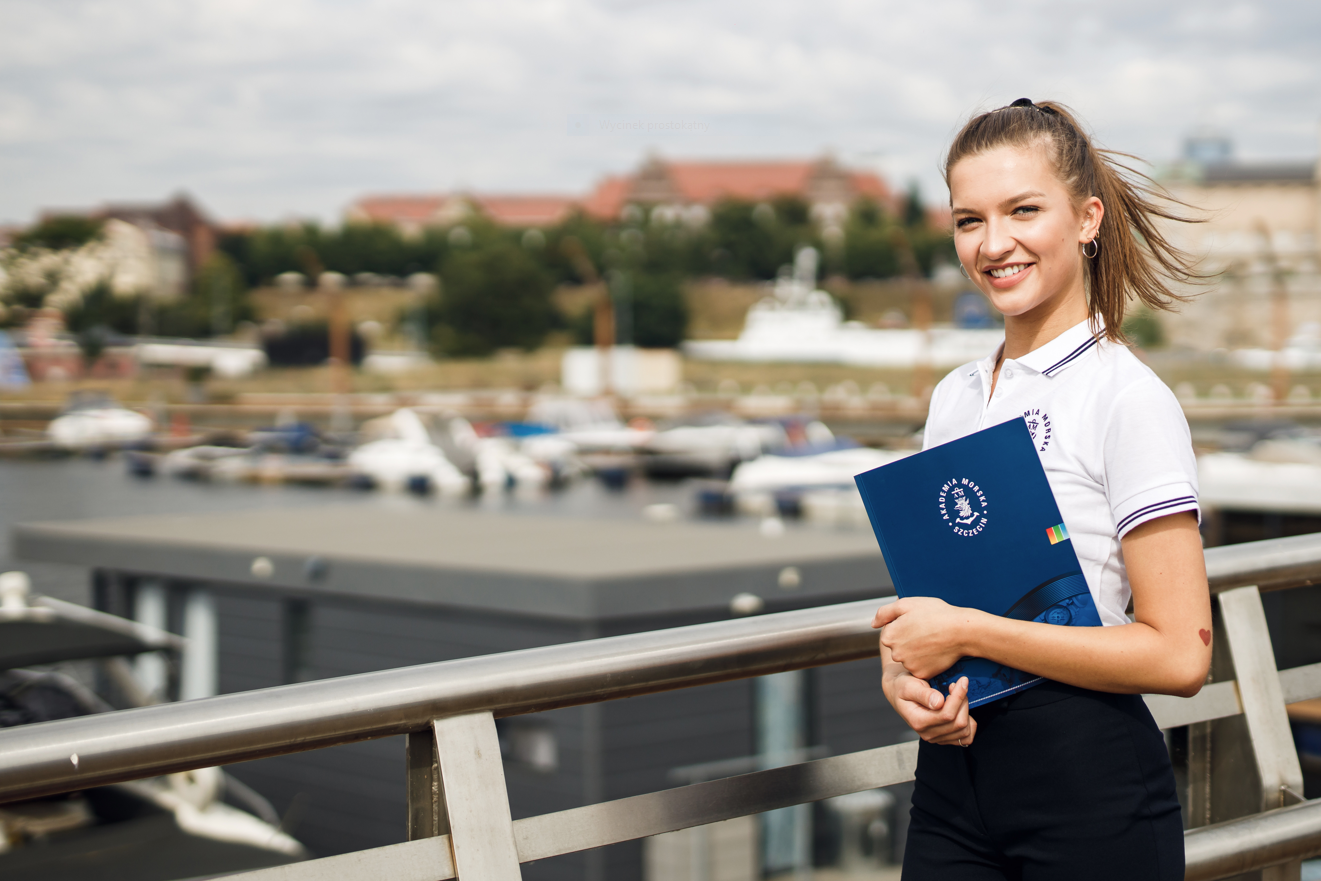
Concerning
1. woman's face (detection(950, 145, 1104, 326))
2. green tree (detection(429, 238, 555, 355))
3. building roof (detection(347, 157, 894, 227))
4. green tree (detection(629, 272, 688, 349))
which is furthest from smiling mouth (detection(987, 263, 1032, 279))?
building roof (detection(347, 157, 894, 227))

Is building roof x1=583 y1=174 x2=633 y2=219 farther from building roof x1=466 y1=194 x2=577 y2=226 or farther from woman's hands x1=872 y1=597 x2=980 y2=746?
woman's hands x1=872 y1=597 x2=980 y2=746

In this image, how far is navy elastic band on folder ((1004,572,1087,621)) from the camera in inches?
57.1

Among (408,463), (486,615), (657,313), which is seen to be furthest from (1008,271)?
(657,313)

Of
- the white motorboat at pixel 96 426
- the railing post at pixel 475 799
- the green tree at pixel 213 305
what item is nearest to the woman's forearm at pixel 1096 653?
the railing post at pixel 475 799

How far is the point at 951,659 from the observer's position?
1.48 meters

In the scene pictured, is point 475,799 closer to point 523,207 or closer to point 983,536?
point 983,536

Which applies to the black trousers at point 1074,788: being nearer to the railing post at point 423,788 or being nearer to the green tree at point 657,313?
the railing post at point 423,788

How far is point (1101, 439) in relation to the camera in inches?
57.4

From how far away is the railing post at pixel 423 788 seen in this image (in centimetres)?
156

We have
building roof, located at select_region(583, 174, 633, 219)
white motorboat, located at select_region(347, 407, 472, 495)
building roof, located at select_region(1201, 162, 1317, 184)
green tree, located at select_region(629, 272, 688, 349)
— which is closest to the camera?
white motorboat, located at select_region(347, 407, 472, 495)

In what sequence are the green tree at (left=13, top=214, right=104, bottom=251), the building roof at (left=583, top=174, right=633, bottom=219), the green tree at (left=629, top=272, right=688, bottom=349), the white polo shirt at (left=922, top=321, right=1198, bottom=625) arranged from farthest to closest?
the building roof at (left=583, top=174, right=633, bottom=219) → the green tree at (left=629, top=272, right=688, bottom=349) → the green tree at (left=13, top=214, right=104, bottom=251) → the white polo shirt at (left=922, top=321, right=1198, bottom=625)

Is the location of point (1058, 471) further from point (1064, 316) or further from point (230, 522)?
point (230, 522)

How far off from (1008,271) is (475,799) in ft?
2.97

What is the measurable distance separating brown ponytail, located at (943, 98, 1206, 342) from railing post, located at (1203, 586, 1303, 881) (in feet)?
2.86
